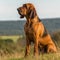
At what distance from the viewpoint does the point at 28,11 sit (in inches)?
547

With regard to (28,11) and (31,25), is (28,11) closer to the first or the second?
(28,11)

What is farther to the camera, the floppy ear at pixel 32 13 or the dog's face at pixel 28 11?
the floppy ear at pixel 32 13

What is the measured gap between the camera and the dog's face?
45.0ft

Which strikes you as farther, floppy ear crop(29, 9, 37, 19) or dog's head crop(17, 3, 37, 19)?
floppy ear crop(29, 9, 37, 19)

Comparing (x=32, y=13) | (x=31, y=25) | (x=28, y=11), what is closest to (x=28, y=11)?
(x=28, y=11)

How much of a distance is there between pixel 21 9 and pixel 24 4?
0.84 feet

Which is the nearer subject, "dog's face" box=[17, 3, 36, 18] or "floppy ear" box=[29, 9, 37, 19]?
"dog's face" box=[17, 3, 36, 18]

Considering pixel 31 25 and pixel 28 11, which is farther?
pixel 28 11

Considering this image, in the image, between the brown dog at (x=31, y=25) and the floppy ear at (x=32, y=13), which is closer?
the brown dog at (x=31, y=25)

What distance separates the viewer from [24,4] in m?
13.8

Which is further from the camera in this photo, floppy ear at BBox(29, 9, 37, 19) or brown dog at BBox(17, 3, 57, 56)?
floppy ear at BBox(29, 9, 37, 19)

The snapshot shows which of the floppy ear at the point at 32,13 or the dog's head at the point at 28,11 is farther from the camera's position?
the floppy ear at the point at 32,13

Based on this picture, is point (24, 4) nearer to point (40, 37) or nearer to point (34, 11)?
point (34, 11)

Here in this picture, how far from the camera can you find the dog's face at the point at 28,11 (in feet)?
45.0
